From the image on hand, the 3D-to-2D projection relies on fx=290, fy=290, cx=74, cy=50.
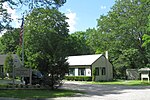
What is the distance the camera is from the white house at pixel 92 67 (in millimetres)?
49828

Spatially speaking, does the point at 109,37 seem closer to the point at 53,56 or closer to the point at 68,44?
the point at 68,44

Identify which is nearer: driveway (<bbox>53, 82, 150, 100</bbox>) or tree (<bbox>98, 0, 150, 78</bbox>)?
driveway (<bbox>53, 82, 150, 100</bbox>)

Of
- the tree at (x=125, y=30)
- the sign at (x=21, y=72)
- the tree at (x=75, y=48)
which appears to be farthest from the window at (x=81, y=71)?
the tree at (x=75, y=48)

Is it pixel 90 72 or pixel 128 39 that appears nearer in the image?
pixel 90 72

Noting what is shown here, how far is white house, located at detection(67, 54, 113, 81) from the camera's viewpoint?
49828 mm

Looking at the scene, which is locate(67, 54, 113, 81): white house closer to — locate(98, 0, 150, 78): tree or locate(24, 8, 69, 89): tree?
locate(24, 8, 69, 89): tree

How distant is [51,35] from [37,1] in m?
36.1

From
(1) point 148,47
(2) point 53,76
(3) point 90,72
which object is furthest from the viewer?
(1) point 148,47

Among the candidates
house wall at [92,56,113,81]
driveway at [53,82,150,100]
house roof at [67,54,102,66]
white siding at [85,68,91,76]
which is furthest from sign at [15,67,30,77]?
house wall at [92,56,113,81]

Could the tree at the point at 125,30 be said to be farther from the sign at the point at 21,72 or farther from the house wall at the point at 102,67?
the sign at the point at 21,72

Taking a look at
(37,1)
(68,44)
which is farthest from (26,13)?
(68,44)

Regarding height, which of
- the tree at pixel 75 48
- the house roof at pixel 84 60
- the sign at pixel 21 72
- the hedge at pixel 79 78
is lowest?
the hedge at pixel 79 78

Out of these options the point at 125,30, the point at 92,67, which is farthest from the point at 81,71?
the point at 125,30

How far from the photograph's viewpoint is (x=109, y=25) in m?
62.7
